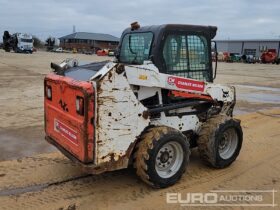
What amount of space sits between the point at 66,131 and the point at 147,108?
1.17 meters

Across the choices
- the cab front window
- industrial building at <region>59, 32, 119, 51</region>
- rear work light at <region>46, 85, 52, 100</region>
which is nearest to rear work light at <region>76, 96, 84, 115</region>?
rear work light at <region>46, 85, 52, 100</region>

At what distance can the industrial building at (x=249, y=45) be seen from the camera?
257 feet

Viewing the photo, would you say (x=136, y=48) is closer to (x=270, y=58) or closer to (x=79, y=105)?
(x=79, y=105)

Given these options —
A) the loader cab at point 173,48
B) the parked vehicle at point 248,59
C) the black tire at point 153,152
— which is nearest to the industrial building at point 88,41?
the parked vehicle at point 248,59

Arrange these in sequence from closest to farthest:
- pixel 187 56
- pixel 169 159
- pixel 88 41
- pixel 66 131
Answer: pixel 66 131 → pixel 169 159 → pixel 187 56 → pixel 88 41

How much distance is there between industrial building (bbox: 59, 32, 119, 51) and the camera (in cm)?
10475

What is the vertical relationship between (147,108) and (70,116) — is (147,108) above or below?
above

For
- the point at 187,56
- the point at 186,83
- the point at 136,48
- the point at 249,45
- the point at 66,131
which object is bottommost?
the point at 66,131

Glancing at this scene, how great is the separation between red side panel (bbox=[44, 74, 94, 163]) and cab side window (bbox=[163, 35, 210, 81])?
145 cm

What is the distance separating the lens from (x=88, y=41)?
110562mm

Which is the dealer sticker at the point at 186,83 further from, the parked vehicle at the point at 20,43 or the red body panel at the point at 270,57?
the red body panel at the point at 270,57

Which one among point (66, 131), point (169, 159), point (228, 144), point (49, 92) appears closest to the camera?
point (66, 131)

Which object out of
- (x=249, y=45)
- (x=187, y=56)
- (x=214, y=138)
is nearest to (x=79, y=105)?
(x=187, y=56)

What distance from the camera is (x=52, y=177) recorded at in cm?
546
